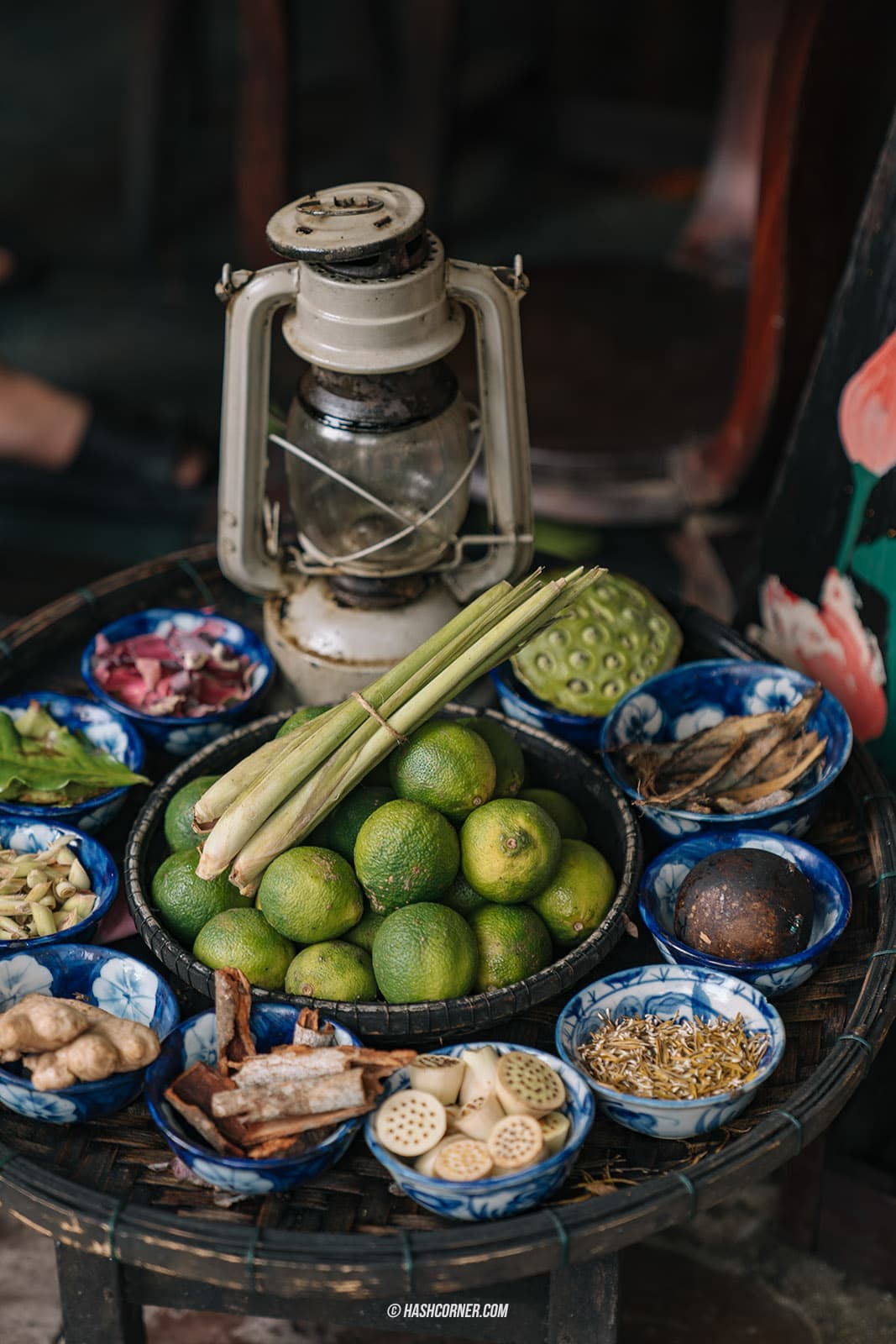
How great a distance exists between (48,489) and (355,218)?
106 inches

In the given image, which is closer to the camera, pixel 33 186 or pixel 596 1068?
pixel 596 1068

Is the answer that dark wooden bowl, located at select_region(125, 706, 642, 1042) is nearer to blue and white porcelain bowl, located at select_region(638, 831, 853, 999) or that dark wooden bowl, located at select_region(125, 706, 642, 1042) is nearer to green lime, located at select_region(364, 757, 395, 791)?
blue and white porcelain bowl, located at select_region(638, 831, 853, 999)

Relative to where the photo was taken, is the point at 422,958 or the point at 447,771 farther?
the point at 447,771

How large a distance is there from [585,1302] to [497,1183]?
29 cm

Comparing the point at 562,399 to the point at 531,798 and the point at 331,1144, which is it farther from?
the point at 331,1144

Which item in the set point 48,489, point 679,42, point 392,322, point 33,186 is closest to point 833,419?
point 392,322

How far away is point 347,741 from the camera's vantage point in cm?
174

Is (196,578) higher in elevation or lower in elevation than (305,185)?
higher

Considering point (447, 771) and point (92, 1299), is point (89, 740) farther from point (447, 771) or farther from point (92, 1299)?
point (92, 1299)

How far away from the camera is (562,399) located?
3.54 meters

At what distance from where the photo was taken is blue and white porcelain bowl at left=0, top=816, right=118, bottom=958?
1.68 m

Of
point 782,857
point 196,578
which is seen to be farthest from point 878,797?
point 196,578

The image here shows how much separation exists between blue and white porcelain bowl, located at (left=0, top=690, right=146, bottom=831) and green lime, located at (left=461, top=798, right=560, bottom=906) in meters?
0.58

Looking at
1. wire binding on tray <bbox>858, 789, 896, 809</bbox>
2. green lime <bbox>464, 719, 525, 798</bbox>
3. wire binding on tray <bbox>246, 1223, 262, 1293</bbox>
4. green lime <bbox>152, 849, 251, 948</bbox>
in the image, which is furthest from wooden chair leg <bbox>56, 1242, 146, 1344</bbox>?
wire binding on tray <bbox>858, 789, 896, 809</bbox>
